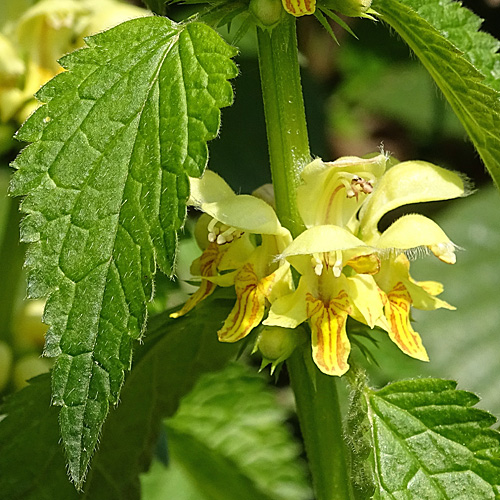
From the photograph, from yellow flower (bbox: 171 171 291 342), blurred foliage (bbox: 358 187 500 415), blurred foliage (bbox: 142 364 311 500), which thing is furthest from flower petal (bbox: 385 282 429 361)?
blurred foliage (bbox: 358 187 500 415)

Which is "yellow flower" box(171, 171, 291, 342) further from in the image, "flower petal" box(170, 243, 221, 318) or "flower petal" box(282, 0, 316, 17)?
"flower petal" box(282, 0, 316, 17)

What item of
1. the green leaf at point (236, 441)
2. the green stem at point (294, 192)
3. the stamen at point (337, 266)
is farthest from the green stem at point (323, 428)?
the green leaf at point (236, 441)

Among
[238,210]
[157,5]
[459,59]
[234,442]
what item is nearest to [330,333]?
[238,210]

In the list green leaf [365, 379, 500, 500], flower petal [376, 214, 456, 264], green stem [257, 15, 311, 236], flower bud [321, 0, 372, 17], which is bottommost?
green leaf [365, 379, 500, 500]

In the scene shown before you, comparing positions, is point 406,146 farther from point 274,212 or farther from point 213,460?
point 274,212

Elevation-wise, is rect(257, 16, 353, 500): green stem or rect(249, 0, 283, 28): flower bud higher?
rect(249, 0, 283, 28): flower bud

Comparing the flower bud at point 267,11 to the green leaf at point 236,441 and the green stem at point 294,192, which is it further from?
the green leaf at point 236,441
